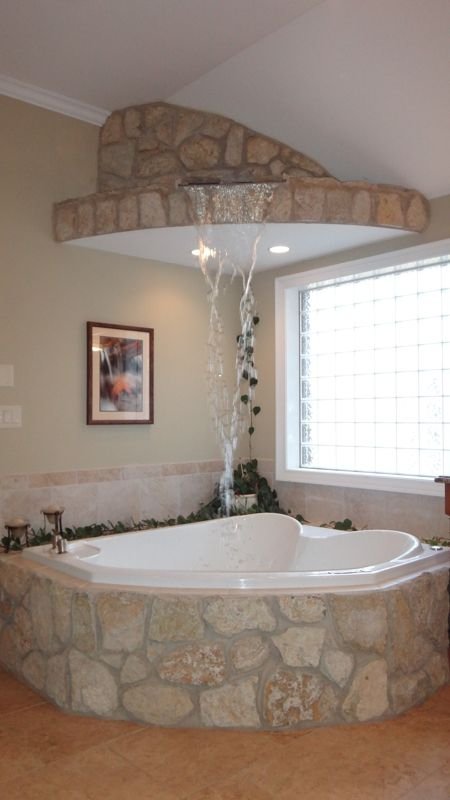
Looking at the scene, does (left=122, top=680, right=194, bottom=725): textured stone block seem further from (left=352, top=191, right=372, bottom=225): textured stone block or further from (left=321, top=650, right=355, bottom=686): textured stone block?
(left=352, top=191, right=372, bottom=225): textured stone block

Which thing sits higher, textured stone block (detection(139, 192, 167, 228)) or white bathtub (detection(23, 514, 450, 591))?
textured stone block (detection(139, 192, 167, 228))

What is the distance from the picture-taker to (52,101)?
3.92 meters

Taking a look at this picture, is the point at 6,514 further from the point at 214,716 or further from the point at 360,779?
the point at 360,779

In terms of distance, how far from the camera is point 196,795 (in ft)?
6.98

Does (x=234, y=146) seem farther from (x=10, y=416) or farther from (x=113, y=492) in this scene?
(x=113, y=492)

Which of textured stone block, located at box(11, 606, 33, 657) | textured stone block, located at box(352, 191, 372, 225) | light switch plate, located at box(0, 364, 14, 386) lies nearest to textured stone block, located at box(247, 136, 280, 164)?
textured stone block, located at box(352, 191, 372, 225)

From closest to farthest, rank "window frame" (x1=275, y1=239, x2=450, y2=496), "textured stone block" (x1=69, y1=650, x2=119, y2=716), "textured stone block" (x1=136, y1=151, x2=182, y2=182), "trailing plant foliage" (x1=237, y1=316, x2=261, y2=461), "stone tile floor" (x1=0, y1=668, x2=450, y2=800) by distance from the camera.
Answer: "stone tile floor" (x1=0, y1=668, x2=450, y2=800) < "textured stone block" (x1=69, y1=650, x2=119, y2=716) < "textured stone block" (x1=136, y1=151, x2=182, y2=182) < "window frame" (x1=275, y1=239, x2=450, y2=496) < "trailing plant foliage" (x1=237, y1=316, x2=261, y2=461)

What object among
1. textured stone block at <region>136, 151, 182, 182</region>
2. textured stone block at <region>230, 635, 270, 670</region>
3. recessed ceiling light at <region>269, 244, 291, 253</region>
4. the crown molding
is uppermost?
the crown molding

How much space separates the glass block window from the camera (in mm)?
3932

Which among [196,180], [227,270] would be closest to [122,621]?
[196,180]

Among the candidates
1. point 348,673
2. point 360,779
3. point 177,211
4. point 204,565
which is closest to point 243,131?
point 177,211

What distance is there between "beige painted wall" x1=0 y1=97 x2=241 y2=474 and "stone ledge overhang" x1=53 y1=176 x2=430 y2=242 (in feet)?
1.05

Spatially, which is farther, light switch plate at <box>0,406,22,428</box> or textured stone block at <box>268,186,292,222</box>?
light switch plate at <box>0,406,22,428</box>

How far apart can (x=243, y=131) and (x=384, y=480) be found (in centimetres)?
226
